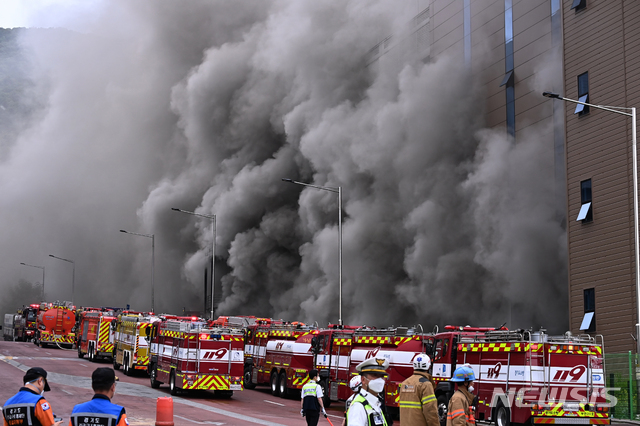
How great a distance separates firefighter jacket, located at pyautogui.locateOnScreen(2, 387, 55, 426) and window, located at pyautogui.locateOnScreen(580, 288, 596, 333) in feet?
76.9

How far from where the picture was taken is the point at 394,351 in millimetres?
20531

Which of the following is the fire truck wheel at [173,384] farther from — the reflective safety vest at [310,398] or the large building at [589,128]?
the large building at [589,128]

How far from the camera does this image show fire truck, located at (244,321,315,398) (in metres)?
25.6

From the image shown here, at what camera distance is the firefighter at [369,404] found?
6125 mm

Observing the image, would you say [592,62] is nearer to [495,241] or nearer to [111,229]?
[495,241]

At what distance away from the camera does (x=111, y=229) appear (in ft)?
268

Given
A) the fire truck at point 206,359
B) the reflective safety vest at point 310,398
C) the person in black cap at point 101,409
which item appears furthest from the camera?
the fire truck at point 206,359

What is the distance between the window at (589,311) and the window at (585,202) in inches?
101

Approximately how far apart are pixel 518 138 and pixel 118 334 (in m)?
20.1

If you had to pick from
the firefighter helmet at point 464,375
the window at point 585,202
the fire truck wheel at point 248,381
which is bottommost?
the fire truck wheel at point 248,381

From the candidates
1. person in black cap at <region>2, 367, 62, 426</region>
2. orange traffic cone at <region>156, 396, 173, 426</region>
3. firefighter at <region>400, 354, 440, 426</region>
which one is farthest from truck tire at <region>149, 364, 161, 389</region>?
person in black cap at <region>2, 367, 62, 426</region>

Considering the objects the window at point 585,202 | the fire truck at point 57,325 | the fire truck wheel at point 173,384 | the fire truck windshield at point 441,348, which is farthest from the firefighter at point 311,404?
the fire truck at point 57,325

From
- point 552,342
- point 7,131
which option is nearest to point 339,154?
point 552,342

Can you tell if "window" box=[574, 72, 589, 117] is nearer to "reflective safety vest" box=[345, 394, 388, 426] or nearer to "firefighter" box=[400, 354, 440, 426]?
"firefighter" box=[400, 354, 440, 426]
